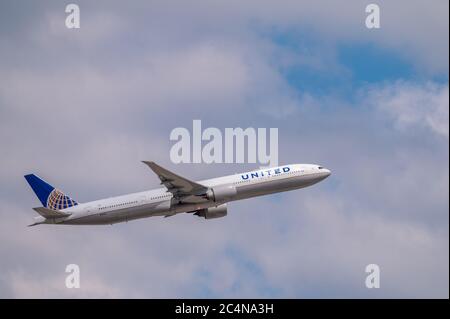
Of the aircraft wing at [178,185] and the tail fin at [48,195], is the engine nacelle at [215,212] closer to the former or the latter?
the aircraft wing at [178,185]

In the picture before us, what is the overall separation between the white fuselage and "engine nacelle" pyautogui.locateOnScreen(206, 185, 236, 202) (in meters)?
0.35

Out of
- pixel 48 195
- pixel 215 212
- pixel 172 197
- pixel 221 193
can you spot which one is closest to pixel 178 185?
pixel 172 197

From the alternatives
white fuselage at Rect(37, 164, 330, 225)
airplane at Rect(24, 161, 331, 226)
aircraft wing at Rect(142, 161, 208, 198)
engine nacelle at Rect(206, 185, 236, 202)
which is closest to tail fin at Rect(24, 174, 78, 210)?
airplane at Rect(24, 161, 331, 226)

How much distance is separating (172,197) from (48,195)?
1469cm

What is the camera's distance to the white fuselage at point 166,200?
99.3 m

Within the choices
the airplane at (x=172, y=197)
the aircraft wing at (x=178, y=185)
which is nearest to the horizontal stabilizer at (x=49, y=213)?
the airplane at (x=172, y=197)

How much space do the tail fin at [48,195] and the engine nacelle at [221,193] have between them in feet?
49.8

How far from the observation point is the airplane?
326 ft

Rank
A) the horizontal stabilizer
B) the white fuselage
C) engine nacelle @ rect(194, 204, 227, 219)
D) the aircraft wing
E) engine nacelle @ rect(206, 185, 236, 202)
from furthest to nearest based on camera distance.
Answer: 1. engine nacelle @ rect(194, 204, 227, 219)
2. the aircraft wing
3. engine nacelle @ rect(206, 185, 236, 202)
4. the white fuselage
5. the horizontal stabilizer

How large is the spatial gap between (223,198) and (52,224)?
19022 mm

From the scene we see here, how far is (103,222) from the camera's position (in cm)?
10006

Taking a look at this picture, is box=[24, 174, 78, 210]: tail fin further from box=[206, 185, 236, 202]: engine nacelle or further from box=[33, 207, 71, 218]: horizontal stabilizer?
box=[206, 185, 236, 202]: engine nacelle
